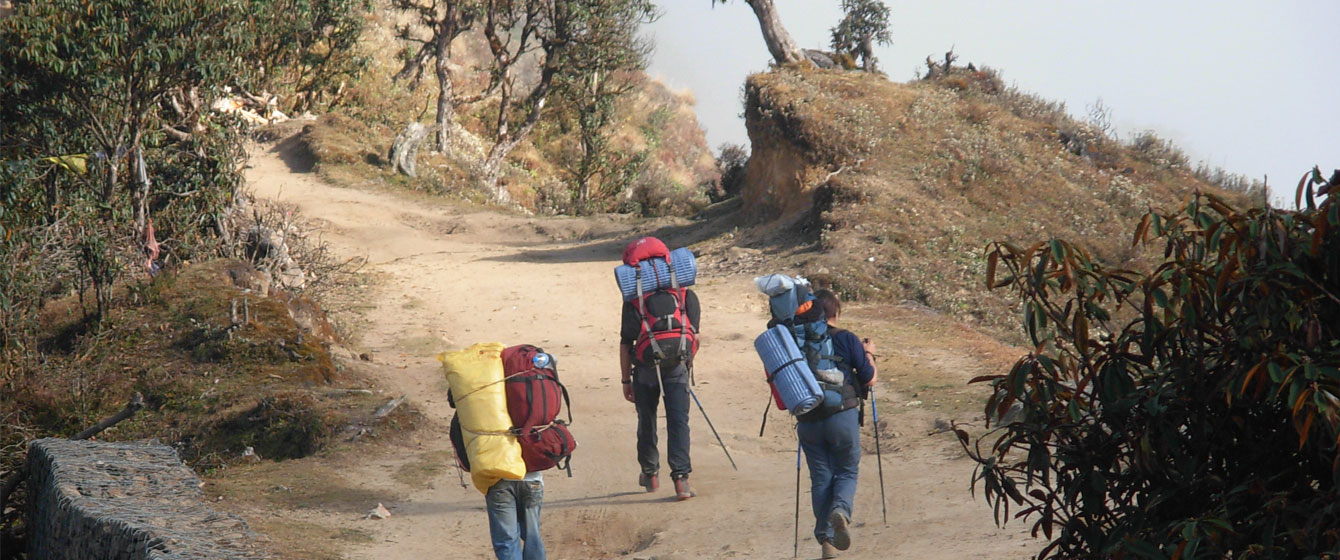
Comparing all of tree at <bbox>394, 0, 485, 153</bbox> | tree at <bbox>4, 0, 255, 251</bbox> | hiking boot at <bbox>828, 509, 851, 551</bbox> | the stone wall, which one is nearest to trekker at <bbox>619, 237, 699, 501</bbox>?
hiking boot at <bbox>828, 509, 851, 551</bbox>

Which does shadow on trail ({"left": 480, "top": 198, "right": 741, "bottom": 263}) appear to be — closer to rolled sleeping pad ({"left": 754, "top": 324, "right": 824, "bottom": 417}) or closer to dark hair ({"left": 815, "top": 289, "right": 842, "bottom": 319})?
dark hair ({"left": 815, "top": 289, "right": 842, "bottom": 319})

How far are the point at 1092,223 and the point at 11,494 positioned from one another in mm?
18404

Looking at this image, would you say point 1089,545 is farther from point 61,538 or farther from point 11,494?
point 11,494

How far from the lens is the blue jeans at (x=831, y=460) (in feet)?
19.9

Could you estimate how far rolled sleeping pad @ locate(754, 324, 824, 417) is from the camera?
5.84 meters

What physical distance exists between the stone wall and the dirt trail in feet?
4.48

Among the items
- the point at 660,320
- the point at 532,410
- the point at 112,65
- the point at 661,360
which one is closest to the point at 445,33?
the point at 112,65

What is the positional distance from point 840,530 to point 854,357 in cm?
94

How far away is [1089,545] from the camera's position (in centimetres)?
319

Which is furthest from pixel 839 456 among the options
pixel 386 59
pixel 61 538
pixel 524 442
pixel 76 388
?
pixel 386 59

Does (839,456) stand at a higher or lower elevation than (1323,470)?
lower

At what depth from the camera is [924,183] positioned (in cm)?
2022

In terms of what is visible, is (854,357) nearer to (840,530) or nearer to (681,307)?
(840,530)

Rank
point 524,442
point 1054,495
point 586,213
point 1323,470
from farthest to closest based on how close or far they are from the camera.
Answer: point 586,213 < point 524,442 < point 1054,495 < point 1323,470
